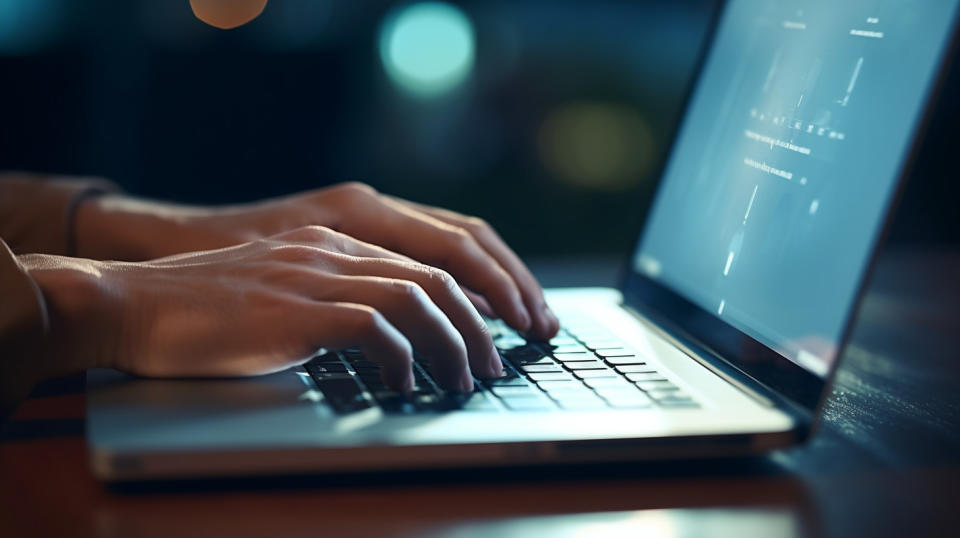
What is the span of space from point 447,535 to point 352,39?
8.45 feet

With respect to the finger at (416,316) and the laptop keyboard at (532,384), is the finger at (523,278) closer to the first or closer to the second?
the laptop keyboard at (532,384)

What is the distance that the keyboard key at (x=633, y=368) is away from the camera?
0.65 m

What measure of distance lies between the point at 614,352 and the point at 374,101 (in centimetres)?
235

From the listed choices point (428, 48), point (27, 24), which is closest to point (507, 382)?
point (27, 24)

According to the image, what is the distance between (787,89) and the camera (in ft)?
2.40

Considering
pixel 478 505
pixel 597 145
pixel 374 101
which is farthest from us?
pixel 597 145

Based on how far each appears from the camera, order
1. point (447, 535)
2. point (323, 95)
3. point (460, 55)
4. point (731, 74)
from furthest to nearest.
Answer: point (460, 55)
point (323, 95)
point (731, 74)
point (447, 535)

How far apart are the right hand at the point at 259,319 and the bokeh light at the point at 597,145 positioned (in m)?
2.71

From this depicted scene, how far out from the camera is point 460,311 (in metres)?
0.61

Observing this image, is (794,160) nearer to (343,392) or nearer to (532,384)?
(532,384)

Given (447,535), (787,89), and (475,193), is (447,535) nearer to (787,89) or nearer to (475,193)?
(787,89)

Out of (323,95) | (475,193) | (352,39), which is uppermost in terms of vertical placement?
(352,39)

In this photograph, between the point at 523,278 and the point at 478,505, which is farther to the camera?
the point at 523,278

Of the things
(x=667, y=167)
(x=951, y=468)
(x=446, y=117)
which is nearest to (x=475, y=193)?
(x=446, y=117)
